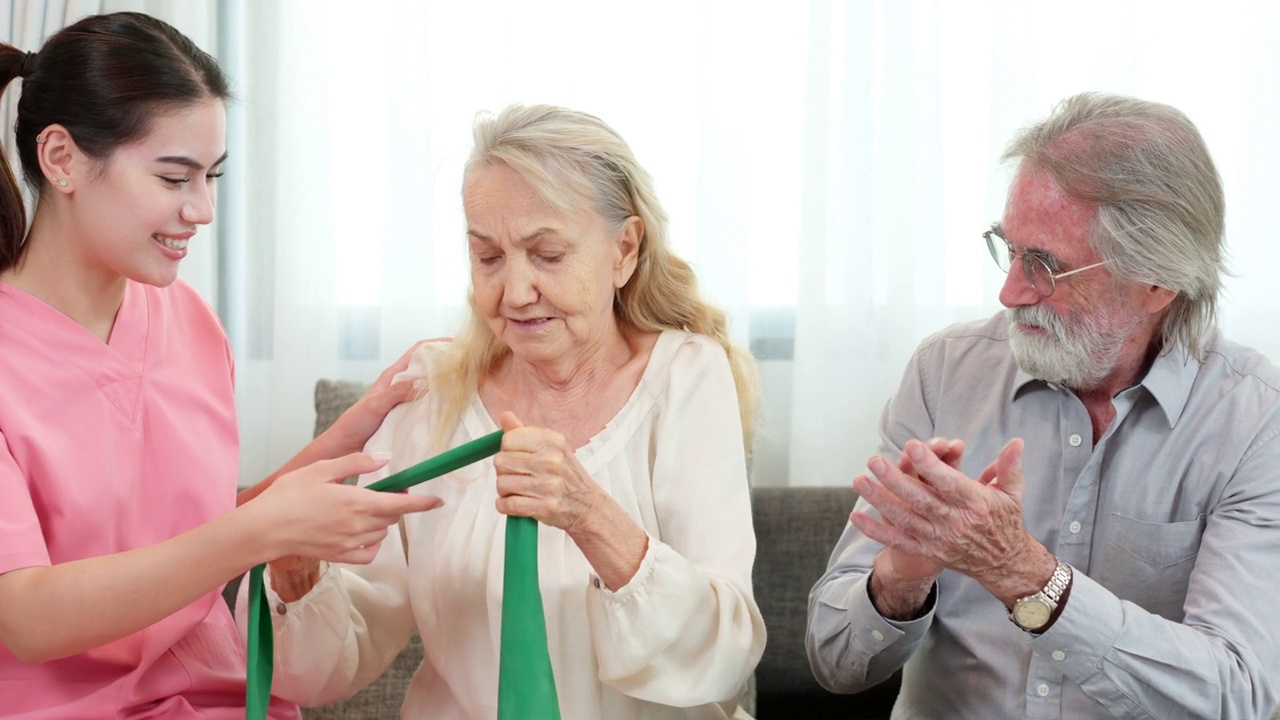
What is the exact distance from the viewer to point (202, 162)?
5.57 ft

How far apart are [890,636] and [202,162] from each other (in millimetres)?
1158

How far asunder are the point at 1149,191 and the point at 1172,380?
271 mm

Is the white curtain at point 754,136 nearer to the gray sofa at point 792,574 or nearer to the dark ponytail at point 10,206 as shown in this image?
the gray sofa at point 792,574

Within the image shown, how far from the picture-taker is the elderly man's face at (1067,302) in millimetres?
1754

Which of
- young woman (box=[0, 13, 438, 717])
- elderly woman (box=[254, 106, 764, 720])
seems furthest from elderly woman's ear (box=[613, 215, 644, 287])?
young woman (box=[0, 13, 438, 717])

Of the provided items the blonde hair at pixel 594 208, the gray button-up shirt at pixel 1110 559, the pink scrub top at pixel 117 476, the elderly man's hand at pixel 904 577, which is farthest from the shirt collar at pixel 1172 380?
the pink scrub top at pixel 117 476

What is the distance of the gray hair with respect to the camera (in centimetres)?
173

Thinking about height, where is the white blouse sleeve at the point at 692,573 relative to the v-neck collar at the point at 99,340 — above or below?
below

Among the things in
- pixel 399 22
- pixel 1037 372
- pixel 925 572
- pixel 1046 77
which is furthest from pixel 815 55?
pixel 925 572

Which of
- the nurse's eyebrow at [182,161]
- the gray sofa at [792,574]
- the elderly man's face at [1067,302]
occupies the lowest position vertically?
the gray sofa at [792,574]

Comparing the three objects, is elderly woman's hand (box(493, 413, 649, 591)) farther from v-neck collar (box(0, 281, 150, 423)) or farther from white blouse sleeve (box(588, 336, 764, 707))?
v-neck collar (box(0, 281, 150, 423))

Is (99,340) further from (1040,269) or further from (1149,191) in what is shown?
(1149,191)

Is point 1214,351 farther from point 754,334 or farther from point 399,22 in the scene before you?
point 399,22

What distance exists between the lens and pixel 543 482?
4.81ft
